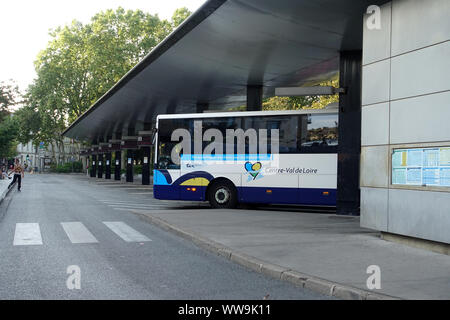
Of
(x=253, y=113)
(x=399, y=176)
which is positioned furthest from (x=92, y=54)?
(x=399, y=176)

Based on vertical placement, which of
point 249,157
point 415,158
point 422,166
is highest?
point 249,157

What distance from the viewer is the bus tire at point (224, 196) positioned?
16531 millimetres

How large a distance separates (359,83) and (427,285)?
8.94 meters

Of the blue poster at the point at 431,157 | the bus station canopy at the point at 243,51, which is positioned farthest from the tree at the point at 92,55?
the blue poster at the point at 431,157

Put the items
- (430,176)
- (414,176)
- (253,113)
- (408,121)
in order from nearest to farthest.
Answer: (430,176), (414,176), (408,121), (253,113)

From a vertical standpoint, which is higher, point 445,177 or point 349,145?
point 349,145

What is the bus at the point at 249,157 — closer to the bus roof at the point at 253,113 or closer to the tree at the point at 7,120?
the bus roof at the point at 253,113

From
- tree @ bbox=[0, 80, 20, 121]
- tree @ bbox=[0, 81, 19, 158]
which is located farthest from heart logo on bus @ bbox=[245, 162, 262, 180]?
tree @ bbox=[0, 80, 20, 121]

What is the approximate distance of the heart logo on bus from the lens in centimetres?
1617

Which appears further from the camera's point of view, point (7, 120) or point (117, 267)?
point (7, 120)

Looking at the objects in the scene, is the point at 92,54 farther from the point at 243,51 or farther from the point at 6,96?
the point at 243,51

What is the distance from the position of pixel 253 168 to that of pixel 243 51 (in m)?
3.88

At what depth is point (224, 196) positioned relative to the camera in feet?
54.3

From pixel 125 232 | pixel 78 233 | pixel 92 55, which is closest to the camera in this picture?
pixel 78 233
